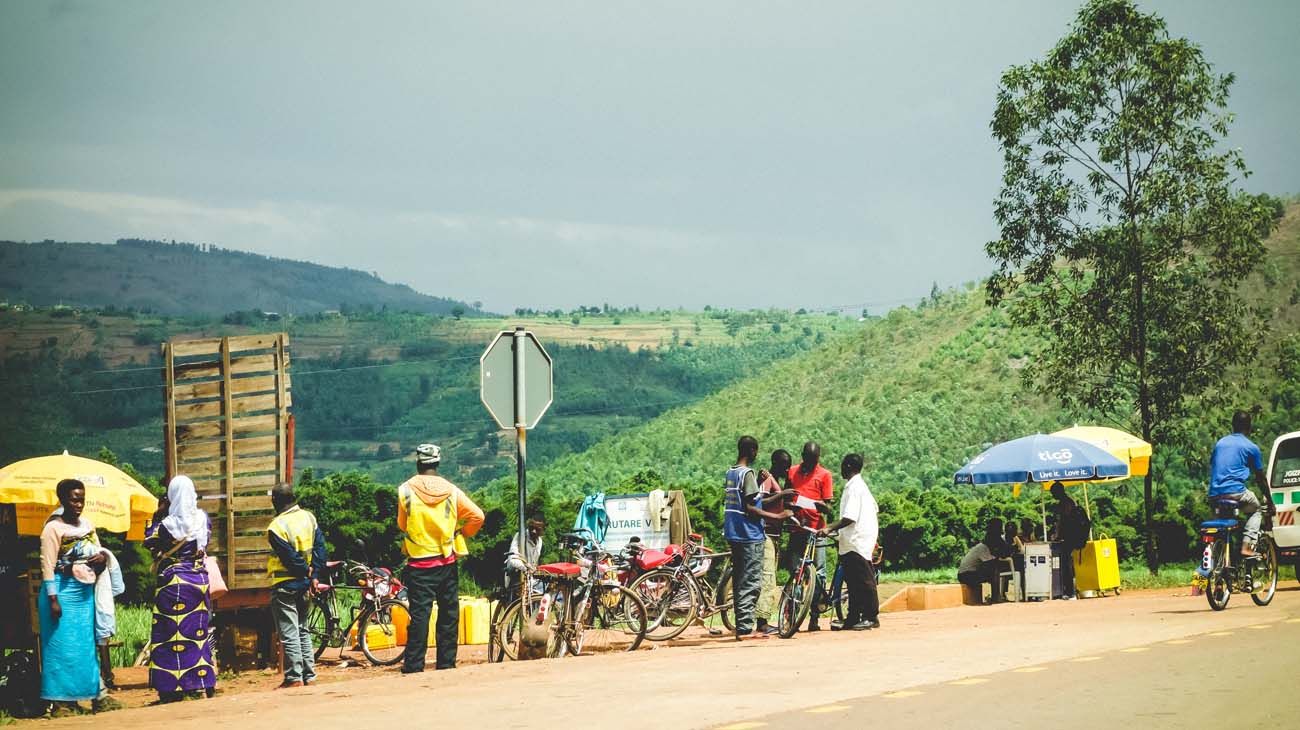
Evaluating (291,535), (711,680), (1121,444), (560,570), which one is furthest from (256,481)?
(1121,444)

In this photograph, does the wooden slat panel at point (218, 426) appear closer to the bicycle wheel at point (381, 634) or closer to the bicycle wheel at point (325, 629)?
the bicycle wheel at point (325, 629)

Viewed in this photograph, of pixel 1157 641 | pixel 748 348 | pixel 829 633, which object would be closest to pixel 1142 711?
pixel 1157 641

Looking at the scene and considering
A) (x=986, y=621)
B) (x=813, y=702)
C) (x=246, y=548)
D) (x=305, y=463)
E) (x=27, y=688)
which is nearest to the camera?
(x=813, y=702)

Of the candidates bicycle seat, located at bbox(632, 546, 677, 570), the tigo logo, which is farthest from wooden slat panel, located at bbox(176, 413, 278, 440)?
the tigo logo

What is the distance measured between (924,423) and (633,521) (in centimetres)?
4272

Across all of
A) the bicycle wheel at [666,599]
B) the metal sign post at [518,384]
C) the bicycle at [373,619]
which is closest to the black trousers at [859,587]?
the bicycle wheel at [666,599]

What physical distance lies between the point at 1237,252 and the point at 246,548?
61.2ft

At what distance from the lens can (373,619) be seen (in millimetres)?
16250

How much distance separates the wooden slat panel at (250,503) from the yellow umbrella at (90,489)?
100cm

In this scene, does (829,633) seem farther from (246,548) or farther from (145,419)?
(145,419)

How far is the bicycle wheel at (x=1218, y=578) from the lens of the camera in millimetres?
15961

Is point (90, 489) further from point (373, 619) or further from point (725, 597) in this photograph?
point (725, 597)

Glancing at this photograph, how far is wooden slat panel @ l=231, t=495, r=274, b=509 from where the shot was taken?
15.7m

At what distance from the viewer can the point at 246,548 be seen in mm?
15758
